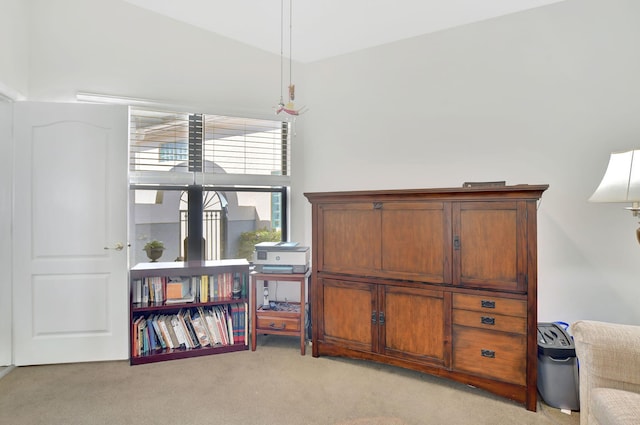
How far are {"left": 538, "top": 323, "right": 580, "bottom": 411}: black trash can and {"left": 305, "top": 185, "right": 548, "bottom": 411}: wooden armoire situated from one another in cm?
13

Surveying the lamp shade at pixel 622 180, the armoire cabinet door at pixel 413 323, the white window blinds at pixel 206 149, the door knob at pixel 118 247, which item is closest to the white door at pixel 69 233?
the door knob at pixel 118 247

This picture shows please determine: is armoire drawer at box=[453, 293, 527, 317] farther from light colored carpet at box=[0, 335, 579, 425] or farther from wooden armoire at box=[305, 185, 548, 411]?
light colored carpet at box=[0, 335, 579, 425]

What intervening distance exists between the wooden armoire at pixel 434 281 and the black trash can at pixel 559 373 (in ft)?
0.44

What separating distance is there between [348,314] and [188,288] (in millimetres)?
1360

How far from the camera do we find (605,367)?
1514mm

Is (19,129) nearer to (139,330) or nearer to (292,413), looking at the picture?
(139,330)

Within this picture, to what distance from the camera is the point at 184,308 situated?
9.48 ft

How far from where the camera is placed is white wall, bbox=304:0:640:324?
233 centimetres

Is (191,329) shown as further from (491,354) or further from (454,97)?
(454,97)

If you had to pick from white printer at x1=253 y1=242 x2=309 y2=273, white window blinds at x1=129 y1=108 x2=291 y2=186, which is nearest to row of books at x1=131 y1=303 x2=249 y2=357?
white printer at x1=253 y1=242 x2=309 y2=273

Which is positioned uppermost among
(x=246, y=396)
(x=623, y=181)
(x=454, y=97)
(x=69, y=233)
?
(x=454, y=97)

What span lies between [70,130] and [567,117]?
3.72 m

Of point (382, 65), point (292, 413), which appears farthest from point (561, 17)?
point (292, 413)

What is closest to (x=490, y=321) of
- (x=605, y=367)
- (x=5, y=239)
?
(x=605, y=367)
